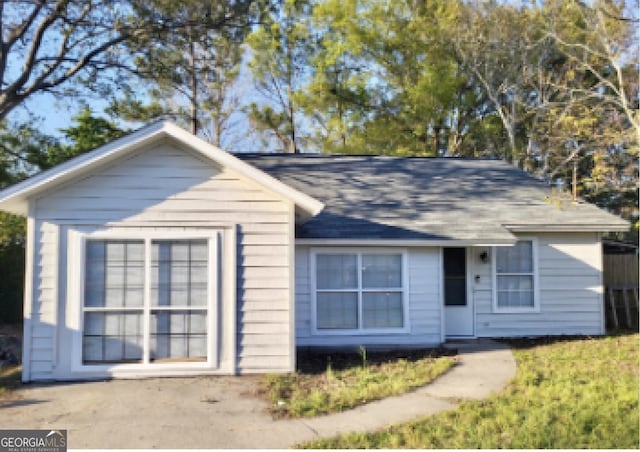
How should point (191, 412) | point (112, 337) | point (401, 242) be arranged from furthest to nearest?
point (401, 242), point (112, 337), point (191, 412)

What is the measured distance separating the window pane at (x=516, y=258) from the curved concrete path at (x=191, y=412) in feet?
13.3

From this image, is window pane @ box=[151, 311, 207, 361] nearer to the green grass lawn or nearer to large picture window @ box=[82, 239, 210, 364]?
large picture window @ box=[82, 239, 210, 364]

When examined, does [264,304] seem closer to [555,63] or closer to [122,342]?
[122,342]

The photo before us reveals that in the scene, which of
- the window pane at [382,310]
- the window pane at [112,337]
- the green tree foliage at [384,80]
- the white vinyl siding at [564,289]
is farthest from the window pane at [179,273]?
the green tree foliage at [384,80]

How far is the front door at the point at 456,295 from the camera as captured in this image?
1197cm

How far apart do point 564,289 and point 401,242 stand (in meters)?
4.05

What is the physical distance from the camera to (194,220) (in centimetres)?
852

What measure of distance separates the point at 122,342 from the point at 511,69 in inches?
888

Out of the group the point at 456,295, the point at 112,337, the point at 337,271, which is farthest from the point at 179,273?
the point at 456,295

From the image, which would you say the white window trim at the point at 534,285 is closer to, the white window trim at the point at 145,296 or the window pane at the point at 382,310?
the window pane at the point at 382,310

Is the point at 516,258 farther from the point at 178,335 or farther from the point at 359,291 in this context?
the point at 178,335

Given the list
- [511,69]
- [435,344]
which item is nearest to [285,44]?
[511,69]

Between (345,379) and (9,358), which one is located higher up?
(345,379)

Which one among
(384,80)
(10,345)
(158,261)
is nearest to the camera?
(158,261)
